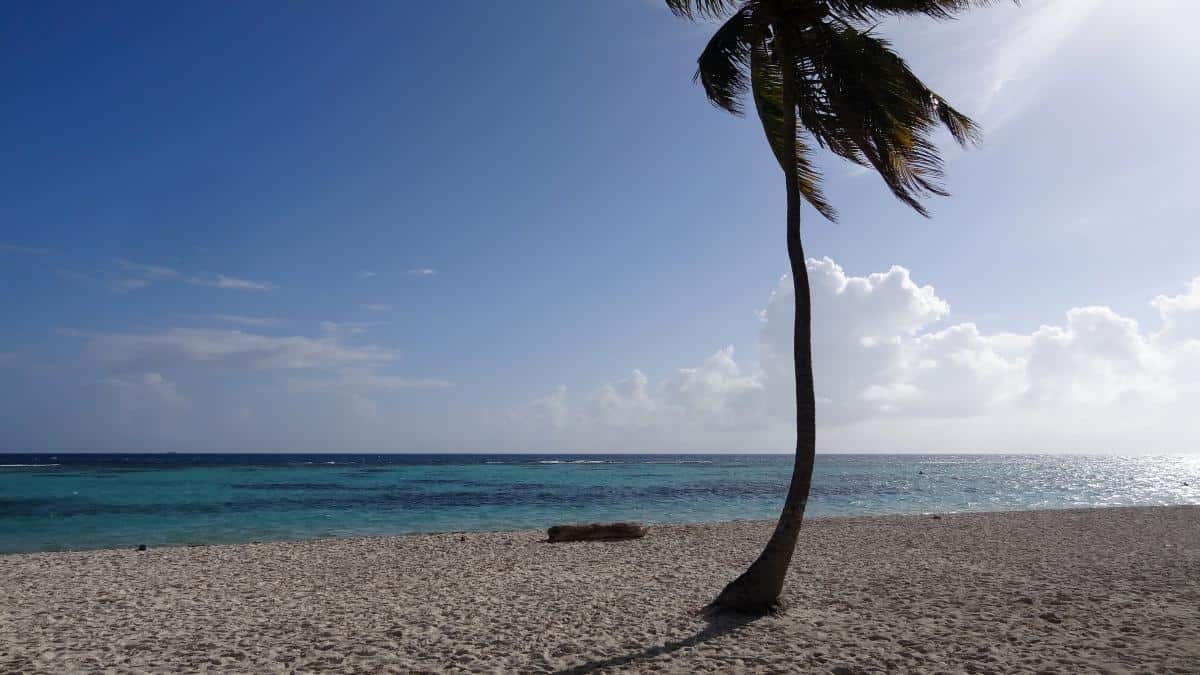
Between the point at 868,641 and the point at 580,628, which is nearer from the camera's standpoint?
the point at 868,641

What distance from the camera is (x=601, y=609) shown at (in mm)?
9133

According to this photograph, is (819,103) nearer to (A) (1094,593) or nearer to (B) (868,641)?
(B) (868,641)

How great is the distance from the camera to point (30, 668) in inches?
270

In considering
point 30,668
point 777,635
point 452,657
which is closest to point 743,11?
point 777,635

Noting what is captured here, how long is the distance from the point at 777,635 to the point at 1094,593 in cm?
586

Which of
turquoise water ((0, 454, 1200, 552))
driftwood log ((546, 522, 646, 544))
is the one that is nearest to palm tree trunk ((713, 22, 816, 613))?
driftwood log ((546, 522, 646, 544))

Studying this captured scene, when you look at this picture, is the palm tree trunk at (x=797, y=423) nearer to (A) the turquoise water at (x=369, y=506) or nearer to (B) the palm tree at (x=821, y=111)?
(B) the palm tree at (x=821, y=111)

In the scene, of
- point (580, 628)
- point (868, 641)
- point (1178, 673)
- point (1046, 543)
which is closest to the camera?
point (1178, 673)

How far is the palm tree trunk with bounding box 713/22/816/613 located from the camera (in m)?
8.22

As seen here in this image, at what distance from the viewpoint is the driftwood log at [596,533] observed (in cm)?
1747

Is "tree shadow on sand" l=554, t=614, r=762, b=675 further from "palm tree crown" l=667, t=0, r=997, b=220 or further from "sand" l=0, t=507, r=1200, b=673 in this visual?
"palm tree crown" l=667, t=0, r=997, b=220

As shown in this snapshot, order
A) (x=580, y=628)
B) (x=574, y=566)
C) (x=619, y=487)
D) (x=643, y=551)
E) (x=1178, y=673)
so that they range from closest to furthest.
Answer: (x=1178, y=673) → (x=580, y=628) → (x=574, y=566) → (x=643, y=551) → (x=619, y=487)

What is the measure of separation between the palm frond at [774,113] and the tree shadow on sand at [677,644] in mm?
5524

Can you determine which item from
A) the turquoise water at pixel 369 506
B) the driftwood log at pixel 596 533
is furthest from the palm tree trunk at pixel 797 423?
the turquoise water at pixel 369 506
